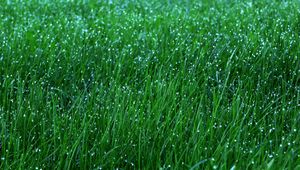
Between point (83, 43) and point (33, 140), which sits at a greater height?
point (83, 43)

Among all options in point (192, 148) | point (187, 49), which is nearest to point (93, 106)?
point (192, 148)

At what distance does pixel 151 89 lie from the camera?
3496 mm

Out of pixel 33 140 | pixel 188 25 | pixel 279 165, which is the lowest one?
pixel 33 140

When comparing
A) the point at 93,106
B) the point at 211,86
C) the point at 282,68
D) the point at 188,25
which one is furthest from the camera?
the point at 188,25

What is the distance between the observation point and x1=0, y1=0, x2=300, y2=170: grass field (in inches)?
113

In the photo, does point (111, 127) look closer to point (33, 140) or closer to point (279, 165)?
point (33, 140)

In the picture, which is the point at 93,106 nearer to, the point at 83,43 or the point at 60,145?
the point at 60,145

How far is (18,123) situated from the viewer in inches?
126

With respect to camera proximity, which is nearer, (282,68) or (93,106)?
(93,106)

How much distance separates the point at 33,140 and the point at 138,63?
135 centimetres

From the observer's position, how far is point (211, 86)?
3949mm

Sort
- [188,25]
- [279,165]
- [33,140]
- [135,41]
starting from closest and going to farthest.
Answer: [279,165], [33,140], [135,41], [188,25]

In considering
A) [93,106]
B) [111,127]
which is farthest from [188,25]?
[111,127]

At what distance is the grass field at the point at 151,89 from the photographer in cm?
286
